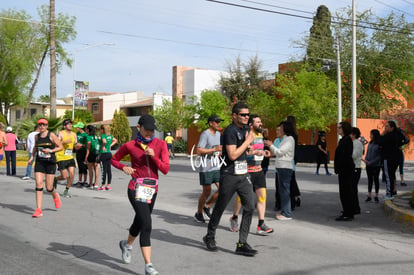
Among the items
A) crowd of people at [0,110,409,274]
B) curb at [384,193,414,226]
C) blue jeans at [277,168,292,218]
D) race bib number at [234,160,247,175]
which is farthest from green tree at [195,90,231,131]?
race bib number at [234,160,247,175]

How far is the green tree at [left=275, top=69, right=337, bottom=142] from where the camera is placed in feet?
99.4

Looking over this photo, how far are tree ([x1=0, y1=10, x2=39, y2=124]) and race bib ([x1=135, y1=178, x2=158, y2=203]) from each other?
4227cm

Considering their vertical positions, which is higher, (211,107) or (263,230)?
(211,107)

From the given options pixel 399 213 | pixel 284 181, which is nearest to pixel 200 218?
pixel 284 181

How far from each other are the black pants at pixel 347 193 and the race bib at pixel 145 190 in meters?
4.55

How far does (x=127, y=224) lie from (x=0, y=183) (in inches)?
324

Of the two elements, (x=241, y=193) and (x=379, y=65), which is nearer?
(x=241, y=193)

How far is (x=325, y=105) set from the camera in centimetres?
3055

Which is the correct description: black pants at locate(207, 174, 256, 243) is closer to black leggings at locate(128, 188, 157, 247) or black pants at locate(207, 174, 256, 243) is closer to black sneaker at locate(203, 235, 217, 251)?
black sneaker at locate(203, 235, 217, 251)

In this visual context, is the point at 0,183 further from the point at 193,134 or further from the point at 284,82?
the point at 193,134

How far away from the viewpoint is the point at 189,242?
699 cm

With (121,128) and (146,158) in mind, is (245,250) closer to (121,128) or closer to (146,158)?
(146,158)

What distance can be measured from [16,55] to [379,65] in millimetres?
30521

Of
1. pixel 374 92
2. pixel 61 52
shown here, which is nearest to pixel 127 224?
pixel 374 92
